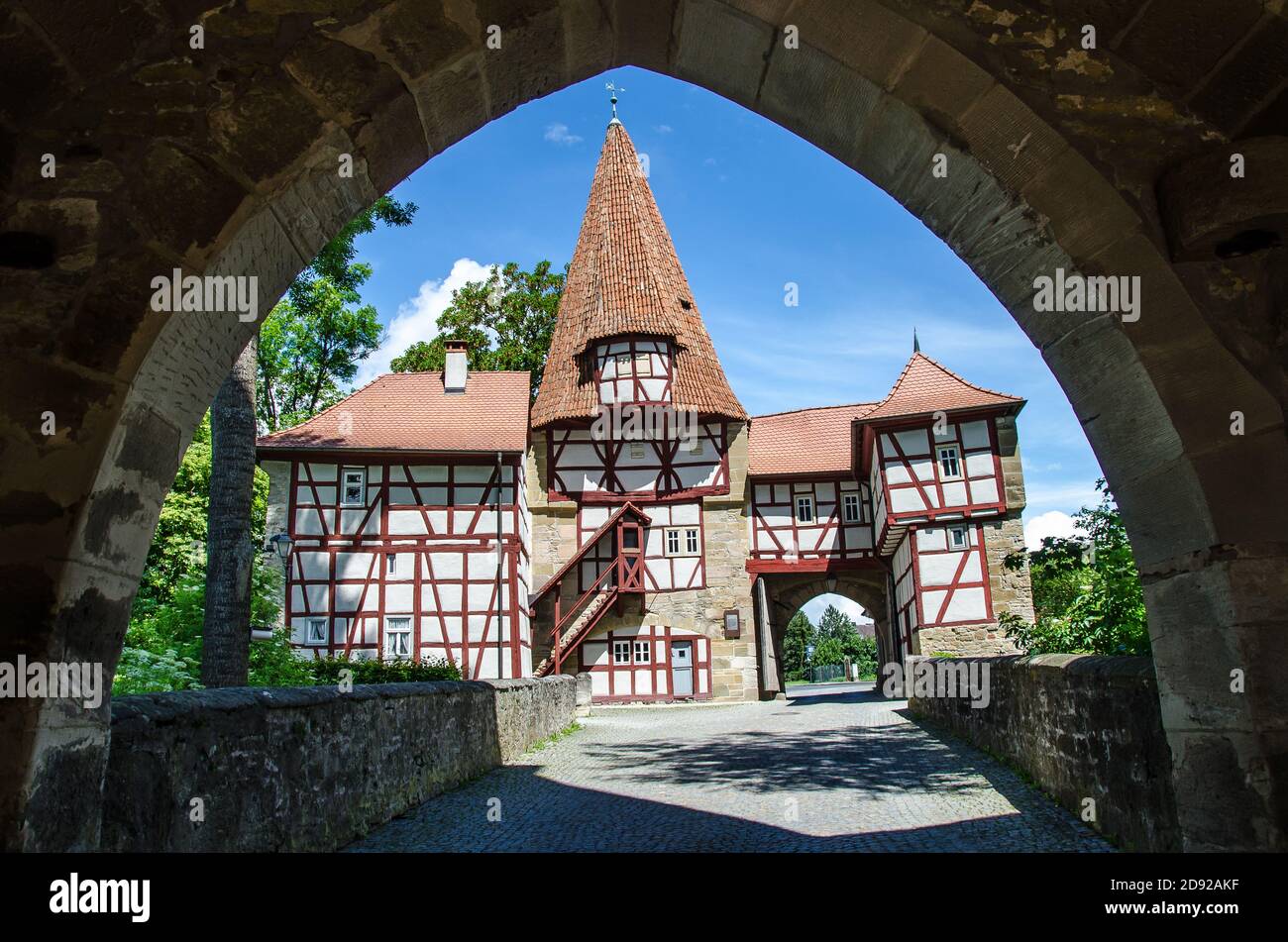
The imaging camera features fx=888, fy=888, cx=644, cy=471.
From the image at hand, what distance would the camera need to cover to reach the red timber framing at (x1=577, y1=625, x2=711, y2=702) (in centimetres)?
2211

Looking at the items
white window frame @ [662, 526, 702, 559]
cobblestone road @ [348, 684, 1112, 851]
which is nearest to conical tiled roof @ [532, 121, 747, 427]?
white window frame @ [662, 526, 702, 559]

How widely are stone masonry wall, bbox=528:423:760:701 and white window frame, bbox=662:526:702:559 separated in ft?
0.85

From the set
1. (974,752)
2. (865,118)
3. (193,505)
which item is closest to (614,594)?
(193,505)

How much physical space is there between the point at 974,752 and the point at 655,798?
3839 mm

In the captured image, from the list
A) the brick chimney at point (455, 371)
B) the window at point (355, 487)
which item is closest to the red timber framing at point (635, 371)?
the brick chimney at point (455, 371)

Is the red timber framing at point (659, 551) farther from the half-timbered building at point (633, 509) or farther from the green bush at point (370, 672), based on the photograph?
the green bush at point (370, 672)

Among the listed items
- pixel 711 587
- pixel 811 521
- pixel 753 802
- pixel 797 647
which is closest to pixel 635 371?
pixel 711 587

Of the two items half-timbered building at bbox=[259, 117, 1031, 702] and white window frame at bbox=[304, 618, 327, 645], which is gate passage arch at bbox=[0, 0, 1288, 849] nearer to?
half-timbered building at bbox=[259, 117, 1031, 702]

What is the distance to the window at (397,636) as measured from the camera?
19734mm

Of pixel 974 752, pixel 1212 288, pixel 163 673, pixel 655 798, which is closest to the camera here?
pixel 1212 288
